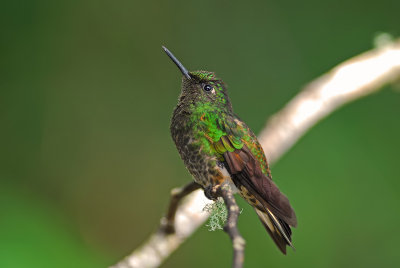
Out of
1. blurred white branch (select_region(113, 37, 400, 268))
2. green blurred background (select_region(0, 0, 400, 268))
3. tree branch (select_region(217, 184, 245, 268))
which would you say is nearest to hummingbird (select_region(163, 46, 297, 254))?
tree branch (select_region(217, 184, 245, 268))

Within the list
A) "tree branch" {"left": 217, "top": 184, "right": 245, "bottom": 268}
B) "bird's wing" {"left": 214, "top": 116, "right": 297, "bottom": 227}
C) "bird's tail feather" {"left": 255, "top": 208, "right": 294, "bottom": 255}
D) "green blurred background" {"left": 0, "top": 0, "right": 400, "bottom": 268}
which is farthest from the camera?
"green blurred background" {"left": 0, "top": 0, "right": 400, "bottom": 268}

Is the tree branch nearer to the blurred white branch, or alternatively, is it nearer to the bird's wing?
the bird's wing

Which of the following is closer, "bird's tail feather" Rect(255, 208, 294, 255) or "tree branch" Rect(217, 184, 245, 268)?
"tree branch" Rect(217, 184, 245, 268)

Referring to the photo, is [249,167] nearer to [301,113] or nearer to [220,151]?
[220,151]

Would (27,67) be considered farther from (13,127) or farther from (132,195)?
(132,195)

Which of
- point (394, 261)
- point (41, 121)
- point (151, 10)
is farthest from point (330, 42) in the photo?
point (41, 121)

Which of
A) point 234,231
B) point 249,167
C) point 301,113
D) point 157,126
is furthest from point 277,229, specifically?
point 157,126

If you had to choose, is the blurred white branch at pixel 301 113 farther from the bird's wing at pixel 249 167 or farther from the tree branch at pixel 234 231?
the tree branch at pixel 234 231
